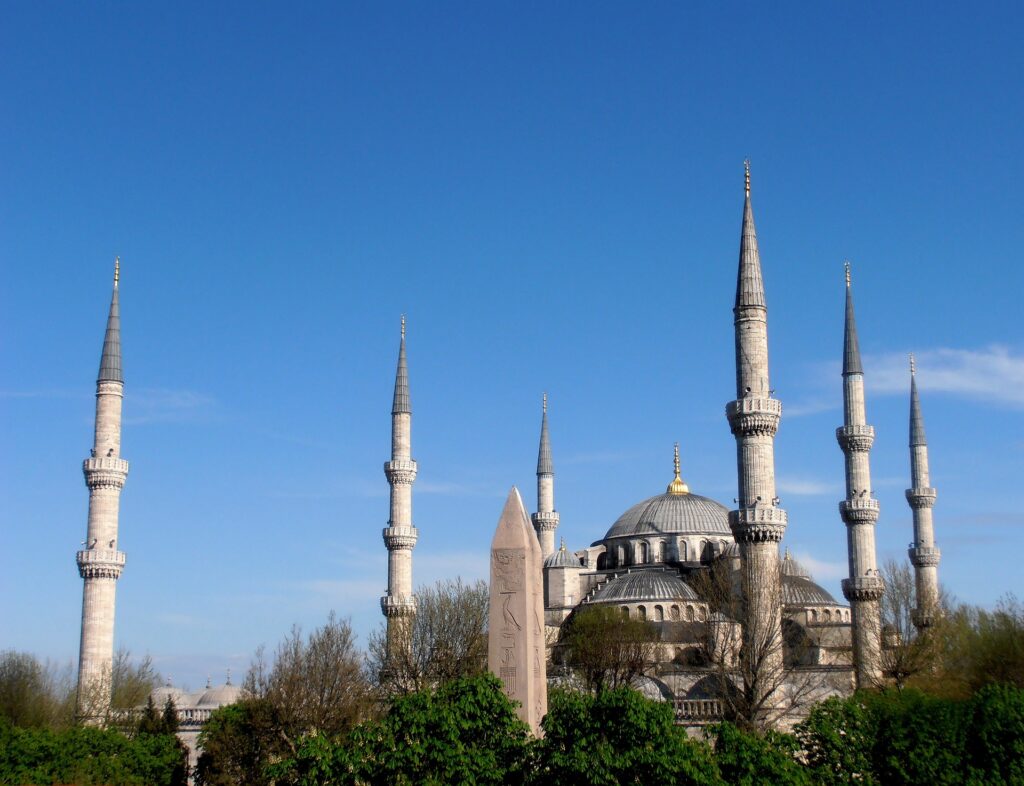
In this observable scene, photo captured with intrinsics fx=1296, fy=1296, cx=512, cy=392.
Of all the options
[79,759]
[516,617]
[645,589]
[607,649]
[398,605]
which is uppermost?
[645,589]

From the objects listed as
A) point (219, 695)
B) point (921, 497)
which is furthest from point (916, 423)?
point (219, 695)

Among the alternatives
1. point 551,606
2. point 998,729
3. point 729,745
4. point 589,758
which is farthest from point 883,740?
point 551,606

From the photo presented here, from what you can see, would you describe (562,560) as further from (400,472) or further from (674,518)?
(400,472)

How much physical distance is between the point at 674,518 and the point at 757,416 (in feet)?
74.5

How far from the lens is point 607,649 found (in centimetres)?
4194

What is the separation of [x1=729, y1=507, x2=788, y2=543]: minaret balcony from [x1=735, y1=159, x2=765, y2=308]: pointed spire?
6.10 metres

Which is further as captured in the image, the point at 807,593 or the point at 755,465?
the point at 807,593

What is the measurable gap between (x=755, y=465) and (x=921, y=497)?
14863 millimetres

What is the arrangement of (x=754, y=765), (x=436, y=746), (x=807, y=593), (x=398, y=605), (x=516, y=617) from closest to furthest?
(x=516, y=617) < (x=436, y=746) < (x=754, y=765) < (x=398, y=605) < (x=807, y=593)

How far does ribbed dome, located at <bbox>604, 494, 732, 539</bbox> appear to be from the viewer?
5800cm

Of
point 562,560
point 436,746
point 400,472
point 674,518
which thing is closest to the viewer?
point 436,746

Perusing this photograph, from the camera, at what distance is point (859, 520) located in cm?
4066

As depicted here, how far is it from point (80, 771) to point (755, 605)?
1706 centimetres

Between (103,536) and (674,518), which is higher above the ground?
(674,518)
